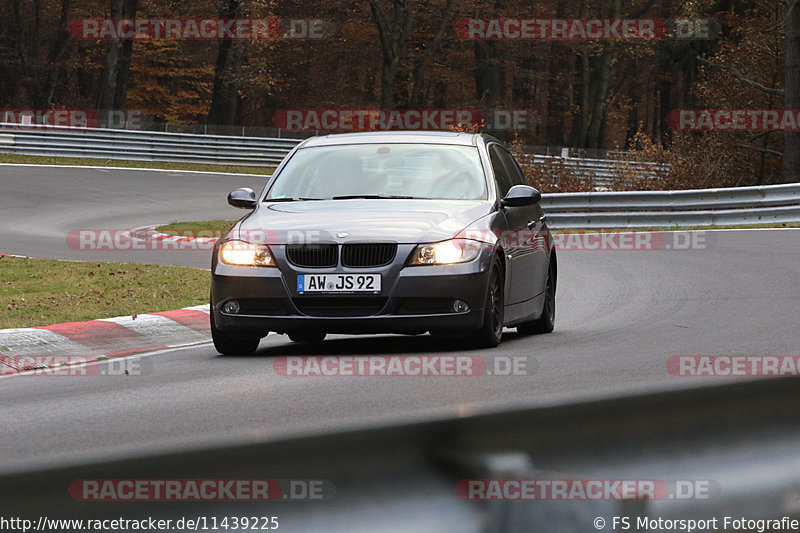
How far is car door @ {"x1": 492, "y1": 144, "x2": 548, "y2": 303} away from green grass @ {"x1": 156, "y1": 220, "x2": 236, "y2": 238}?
43.0 feet

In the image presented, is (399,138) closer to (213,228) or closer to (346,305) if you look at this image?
(346,305)

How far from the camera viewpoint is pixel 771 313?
11.7 meters

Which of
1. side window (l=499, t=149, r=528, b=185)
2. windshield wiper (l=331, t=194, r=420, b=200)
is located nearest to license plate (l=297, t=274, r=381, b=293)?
windshield wiper (l=331, t=194, r=420, b=200)

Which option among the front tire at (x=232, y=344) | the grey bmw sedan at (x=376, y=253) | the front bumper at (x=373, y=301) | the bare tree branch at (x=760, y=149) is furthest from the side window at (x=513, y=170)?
the bare tree branch at (x=760, y=149)

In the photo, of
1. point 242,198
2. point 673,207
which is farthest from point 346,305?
point 673,207

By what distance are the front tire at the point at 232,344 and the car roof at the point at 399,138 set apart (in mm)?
1787

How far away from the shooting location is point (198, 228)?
2484 centimetres

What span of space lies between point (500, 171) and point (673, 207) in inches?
595

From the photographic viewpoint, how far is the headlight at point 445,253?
8570mm

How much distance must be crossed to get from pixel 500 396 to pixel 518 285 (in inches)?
123

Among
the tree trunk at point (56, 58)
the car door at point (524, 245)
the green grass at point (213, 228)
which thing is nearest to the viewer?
the car door at point (524, 245)

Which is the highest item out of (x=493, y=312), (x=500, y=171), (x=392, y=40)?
(x=392, y=40)

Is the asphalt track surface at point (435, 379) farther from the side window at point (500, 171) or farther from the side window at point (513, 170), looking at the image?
the side window at point (513, 170)

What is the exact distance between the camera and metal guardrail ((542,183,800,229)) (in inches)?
960
